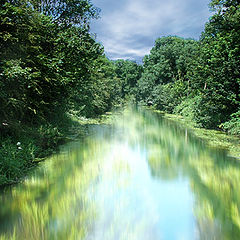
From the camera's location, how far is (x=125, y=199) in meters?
5.59

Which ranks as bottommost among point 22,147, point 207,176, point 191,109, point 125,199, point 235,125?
point 125,199

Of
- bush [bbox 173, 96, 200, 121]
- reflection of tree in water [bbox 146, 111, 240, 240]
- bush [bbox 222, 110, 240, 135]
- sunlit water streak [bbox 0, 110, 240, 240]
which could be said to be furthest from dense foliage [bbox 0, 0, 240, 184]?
reflection of tree in water [bbox 146, 111, 240, 240]

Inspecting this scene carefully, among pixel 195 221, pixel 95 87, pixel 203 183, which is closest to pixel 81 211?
pixel 195 221

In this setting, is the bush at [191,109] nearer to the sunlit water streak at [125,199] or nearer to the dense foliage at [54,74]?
the dense foliage at [54,74]

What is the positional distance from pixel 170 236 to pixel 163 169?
386 cm

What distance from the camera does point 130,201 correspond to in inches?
216

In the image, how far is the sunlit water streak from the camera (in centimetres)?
420

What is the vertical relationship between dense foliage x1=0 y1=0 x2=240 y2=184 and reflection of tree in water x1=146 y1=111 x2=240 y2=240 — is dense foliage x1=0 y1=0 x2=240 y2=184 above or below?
above

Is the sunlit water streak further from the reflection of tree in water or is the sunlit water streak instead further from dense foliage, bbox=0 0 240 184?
dense foliage, bbox=0 0 240 184

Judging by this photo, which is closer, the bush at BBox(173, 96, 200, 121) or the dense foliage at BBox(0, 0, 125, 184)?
the dense foliage at BBox(0, 0, 125, 184)

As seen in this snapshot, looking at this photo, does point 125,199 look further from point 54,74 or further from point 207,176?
point 54,74

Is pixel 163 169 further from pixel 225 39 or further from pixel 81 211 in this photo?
pixel 225 39

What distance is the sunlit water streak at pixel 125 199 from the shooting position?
4203 millimetres

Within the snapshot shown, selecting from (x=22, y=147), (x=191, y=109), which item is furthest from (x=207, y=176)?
(x=191, y=109)
